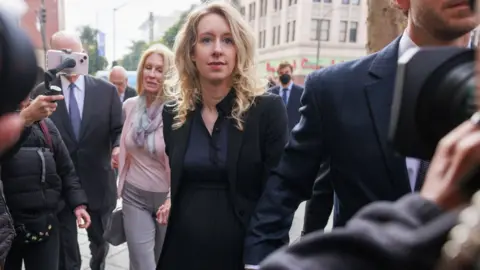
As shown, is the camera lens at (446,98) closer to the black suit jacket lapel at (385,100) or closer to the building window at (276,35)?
the black suit jacket lapel at (385,100)

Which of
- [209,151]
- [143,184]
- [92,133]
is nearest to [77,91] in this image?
[92,133]

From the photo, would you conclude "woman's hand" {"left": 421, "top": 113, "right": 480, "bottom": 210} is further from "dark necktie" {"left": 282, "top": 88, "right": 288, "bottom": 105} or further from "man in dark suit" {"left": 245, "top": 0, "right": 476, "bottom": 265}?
"dark necktie" {"left": 282, "top": 88, "right": 288, "bottom": 105}

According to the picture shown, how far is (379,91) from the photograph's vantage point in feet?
5.52

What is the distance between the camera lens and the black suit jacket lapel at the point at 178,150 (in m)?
2.50

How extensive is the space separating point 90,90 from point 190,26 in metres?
1.71

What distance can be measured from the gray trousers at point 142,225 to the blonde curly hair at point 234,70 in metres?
0.97

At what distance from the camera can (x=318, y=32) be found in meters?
A: 40.4

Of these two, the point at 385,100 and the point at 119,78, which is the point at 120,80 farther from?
the point at 385,100

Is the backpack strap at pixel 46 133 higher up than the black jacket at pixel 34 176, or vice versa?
the backpack strap at pixel 46 133

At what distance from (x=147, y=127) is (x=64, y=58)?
0.82 metres

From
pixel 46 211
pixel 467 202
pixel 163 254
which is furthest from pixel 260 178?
pixel 467 202

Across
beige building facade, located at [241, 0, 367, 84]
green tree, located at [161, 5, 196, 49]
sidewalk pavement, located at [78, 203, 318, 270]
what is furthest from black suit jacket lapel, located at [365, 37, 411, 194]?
beige building facade, located at [241, 0, 367, 84]

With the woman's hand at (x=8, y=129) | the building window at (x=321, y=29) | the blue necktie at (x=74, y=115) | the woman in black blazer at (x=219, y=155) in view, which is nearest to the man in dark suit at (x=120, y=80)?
the blue necktie at (x=74, y=115)

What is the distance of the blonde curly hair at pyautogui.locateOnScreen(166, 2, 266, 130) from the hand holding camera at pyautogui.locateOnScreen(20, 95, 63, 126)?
0.90m
